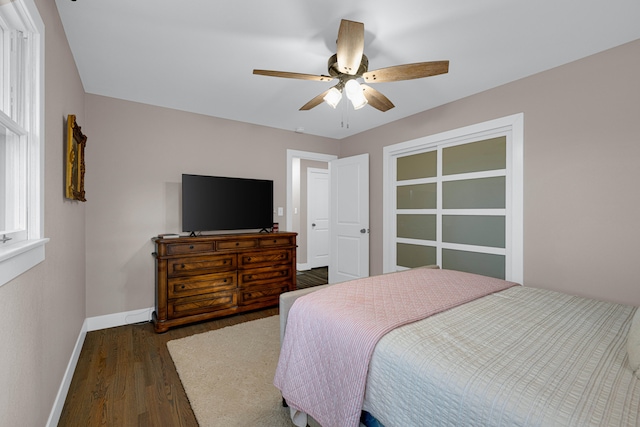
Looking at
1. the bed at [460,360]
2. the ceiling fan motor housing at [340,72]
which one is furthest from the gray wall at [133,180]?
the bed at [460,360]

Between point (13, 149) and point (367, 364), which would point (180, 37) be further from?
point (367, 364)

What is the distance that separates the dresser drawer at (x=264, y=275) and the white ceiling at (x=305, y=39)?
198cm

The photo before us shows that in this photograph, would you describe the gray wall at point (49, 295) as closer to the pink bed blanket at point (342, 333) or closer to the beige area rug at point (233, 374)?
the beige area rug at point (233, 374)

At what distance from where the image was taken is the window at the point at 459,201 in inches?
107

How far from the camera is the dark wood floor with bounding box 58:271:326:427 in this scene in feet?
5.48

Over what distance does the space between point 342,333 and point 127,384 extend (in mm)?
1743

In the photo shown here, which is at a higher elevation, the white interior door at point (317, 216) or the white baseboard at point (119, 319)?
the white interior door at point (317, 216)

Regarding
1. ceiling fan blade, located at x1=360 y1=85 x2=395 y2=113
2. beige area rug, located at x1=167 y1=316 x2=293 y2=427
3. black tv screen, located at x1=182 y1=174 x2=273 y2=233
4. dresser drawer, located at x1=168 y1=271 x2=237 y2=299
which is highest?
ceiling fan blade, located at x1=360 y1=85 x2=395 y2=113

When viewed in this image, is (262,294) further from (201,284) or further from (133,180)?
(133,180)

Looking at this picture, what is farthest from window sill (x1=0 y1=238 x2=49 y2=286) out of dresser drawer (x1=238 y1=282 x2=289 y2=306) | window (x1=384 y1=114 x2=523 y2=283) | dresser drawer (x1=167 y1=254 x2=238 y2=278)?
window (x1=384 y1=114 x2=523 y2=283)

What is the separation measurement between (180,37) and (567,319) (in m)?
2.87

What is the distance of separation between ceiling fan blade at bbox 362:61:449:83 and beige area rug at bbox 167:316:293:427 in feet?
7.36

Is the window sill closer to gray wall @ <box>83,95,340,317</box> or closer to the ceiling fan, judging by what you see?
the ceiling fan

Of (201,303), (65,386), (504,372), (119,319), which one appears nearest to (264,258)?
(201,303)
